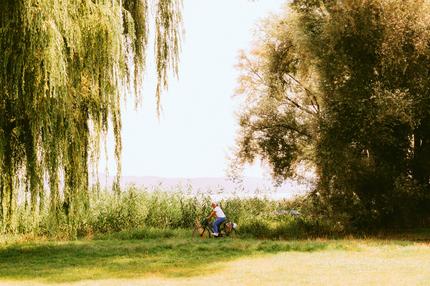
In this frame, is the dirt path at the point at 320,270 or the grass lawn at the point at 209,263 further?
the grass lawn at the point at 209,263

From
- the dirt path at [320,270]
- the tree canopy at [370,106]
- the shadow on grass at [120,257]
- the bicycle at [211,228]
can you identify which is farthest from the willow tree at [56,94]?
the tree canopy at [370,106]

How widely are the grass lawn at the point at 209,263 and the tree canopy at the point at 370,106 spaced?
4.33 m

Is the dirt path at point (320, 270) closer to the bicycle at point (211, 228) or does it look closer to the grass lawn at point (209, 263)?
the grass lawn at point (209, 263)

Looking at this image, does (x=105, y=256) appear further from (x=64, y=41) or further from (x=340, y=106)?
(x=340, y=106)

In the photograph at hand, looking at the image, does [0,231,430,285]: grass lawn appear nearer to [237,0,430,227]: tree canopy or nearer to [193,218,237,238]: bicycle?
[193,218,237,238]: bicycle

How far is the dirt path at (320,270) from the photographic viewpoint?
9961mm

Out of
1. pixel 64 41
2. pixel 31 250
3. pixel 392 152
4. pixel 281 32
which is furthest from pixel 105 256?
pixel 281 32

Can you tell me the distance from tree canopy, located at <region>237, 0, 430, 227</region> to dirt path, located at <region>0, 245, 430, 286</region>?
6.08 metres

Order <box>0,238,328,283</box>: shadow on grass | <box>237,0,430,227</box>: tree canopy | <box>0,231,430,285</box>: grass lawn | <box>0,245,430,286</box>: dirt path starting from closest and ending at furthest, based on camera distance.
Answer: <box>0,245,430,286</box>: dirt path, <box>0,231,430,285</box>: grass lawn, <box>0,238,328,283</box>: shadow on grass, <box>237,0,430,227</box>: tree canopy

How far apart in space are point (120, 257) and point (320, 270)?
18.4 ft

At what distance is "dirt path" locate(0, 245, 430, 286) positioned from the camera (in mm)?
9961

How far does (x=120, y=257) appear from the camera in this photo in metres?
14.2

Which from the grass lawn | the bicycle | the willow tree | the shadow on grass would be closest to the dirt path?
the grass lawn

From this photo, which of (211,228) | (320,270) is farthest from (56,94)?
(211,228)
